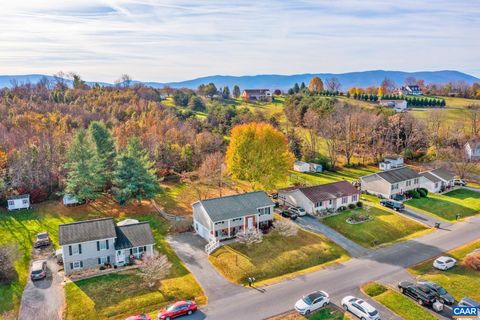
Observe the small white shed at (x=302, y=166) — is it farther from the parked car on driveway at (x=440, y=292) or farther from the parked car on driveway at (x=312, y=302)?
the parked car on driveway at (x=312, y=302)

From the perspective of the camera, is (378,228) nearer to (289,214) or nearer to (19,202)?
(289,214)

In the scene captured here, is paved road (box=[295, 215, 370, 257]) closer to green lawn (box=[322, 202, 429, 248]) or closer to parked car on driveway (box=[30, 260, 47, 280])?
green lawn (box=[322, 202, 429, 248])

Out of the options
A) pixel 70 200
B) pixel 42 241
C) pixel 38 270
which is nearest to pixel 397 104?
pixel 70 200

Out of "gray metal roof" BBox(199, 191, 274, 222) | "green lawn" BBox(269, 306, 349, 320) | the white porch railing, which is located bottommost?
"green lawn" BBox(269, 306, 349, 320)

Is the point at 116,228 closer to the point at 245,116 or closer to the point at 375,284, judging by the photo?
the point at 375,284

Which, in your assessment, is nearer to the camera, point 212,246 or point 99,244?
point 99,244

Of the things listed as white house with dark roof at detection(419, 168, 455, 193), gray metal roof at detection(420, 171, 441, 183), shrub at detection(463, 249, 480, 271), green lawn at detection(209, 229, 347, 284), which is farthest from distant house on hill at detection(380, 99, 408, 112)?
green lawn at detection(209, 229, 347, 284)

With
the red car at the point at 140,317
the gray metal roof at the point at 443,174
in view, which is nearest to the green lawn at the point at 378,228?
the gray metal roof at the point at 443,174
